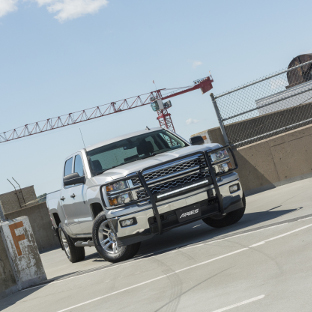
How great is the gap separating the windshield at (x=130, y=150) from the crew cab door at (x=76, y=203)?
0.30 m

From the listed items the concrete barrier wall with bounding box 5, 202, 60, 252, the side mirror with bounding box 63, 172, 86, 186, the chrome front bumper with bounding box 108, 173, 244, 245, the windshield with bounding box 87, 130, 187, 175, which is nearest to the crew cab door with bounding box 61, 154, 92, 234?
the side mirror with bounding box 63, 172, 86, 186

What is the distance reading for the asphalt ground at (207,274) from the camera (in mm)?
4629

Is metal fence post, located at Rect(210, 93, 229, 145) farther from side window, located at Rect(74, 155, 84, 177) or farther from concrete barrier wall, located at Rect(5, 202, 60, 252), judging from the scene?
concrete barrier wall, located at Rect(5, 202, 60, 252)

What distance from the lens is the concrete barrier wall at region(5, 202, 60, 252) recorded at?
49.6 ft

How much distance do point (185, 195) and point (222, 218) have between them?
148 centimetres

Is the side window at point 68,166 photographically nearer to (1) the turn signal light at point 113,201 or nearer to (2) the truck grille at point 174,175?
(1) the turn signal light at point 113,201

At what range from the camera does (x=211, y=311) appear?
4391 mm

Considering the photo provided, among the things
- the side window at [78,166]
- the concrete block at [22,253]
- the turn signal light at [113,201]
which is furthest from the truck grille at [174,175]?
the concrete block at [22,253]

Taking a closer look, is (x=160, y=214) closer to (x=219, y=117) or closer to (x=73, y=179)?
(x=73, y=179)

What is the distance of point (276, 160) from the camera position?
13.1 m

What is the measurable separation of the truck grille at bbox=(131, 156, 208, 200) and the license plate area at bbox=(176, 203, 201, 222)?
0.34m

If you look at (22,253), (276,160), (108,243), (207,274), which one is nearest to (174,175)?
(108,243)

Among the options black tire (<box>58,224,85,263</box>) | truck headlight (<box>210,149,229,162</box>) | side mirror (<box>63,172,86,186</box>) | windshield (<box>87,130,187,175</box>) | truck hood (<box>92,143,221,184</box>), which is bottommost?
black tire (<box>58,224,85,263</box>)

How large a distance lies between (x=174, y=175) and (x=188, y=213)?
58 centimetres
